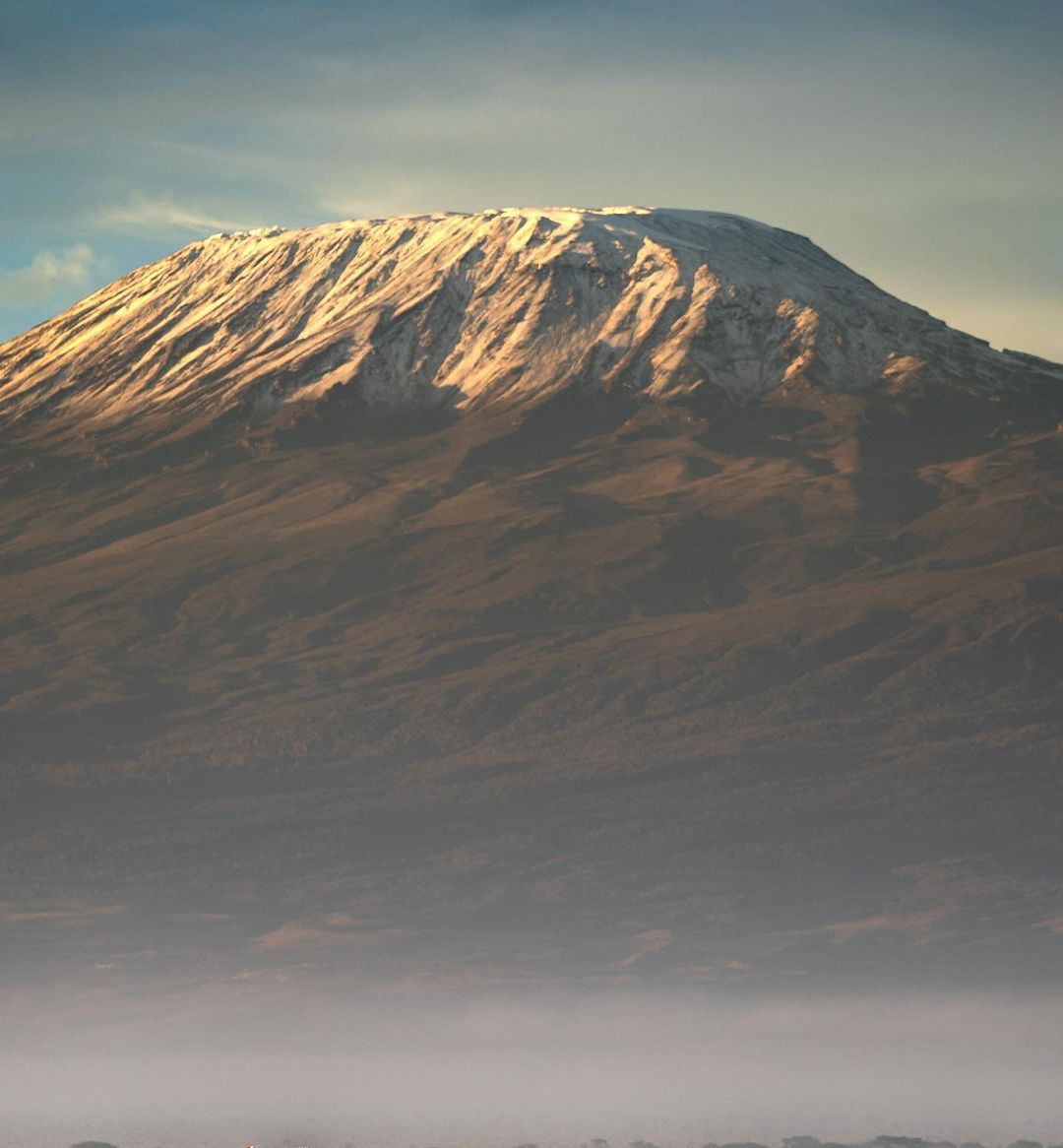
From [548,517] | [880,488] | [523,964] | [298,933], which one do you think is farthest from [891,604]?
[298,933]

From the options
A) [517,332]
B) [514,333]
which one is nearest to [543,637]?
[517,332]

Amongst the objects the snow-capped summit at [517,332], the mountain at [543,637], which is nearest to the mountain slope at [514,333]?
the snow-capped summit at [517,332]

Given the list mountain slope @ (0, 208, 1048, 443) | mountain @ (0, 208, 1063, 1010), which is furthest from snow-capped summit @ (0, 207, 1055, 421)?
mountain @ (0, 208, 1063, 1010)

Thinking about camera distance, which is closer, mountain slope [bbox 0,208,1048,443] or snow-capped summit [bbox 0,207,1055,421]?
mountain slope [bbox 0,208,1048,443]

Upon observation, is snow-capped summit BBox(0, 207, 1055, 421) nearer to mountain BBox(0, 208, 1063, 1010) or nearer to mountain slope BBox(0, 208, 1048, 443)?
mountain slope BBox(0, 208, 1048, 443)

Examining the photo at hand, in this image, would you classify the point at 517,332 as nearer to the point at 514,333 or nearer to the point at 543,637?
the point at 514,333

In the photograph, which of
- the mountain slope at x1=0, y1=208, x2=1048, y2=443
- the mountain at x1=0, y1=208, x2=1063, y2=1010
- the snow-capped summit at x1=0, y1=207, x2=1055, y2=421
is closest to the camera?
the mountain at x1=0, y1=208, x2=1063, y2=1010
